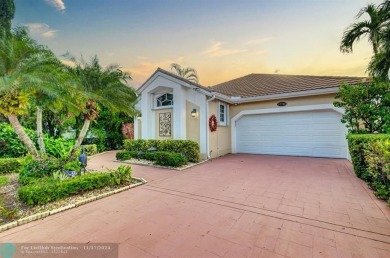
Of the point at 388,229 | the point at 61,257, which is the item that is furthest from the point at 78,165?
the point at 388,229

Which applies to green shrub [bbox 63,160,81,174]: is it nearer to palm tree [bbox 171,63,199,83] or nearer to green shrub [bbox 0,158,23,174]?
green shrub [bbox 0,158,23,174]

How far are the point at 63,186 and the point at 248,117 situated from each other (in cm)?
1026

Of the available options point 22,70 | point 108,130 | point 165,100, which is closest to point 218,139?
point 165,100

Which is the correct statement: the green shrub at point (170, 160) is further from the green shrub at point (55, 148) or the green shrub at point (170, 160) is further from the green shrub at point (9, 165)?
the green shrub at point (9, 165)

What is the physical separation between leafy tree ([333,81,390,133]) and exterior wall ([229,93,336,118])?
2.16 metres

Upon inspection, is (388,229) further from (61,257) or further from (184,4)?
(184,4)

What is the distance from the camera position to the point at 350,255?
8.16 feet

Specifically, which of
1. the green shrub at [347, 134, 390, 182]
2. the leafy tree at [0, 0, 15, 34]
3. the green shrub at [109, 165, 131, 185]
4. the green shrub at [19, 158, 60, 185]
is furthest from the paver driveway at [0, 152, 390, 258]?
the leafy tree at [0, 0, 15, 34]

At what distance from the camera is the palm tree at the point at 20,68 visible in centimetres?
495

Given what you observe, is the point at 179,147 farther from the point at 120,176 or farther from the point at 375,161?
the point at 375,161

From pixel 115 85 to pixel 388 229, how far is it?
356 inches

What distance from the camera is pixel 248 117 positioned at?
11945 millimetres

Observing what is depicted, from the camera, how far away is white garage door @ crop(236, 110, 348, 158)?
31.2ft

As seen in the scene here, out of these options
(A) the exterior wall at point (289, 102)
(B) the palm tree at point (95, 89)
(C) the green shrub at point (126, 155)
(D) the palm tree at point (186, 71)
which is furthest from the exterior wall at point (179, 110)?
(D) the palm tree at point (186, 71)
